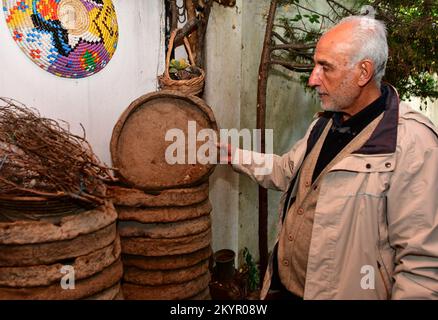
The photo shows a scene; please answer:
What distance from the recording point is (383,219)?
6.04 feet

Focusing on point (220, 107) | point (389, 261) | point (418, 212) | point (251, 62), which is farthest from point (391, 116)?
point (251, 62)

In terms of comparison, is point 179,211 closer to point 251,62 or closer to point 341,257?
point 341,257

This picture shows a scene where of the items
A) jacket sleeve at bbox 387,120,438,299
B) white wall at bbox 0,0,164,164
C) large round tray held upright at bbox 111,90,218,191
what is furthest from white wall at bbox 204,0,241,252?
jacket sleeve at bbox 387,120,438,299

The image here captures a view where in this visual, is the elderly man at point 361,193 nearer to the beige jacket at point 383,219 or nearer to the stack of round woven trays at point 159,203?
the beige jacket at point 383,219

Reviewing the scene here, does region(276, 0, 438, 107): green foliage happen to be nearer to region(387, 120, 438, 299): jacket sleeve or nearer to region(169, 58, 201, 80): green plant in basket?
region(169, 58, 201, 80): green plant in basket

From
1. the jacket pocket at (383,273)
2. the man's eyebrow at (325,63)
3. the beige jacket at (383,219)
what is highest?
the man's eyebrow at (325,63)

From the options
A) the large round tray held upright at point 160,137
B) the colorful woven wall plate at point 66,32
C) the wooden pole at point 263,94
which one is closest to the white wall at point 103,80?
the colorful woven wall plate at point 66,32

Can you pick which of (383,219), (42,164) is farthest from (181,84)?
(383,219)

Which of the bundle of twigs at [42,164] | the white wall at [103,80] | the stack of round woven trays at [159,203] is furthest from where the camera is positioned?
the stack of round woven trays at [159,203]

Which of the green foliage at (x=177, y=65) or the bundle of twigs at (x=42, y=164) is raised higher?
the green foliage at (x=177, y=65)

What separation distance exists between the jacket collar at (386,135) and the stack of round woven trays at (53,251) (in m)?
1.56

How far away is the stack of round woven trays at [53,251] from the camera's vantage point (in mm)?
2062
